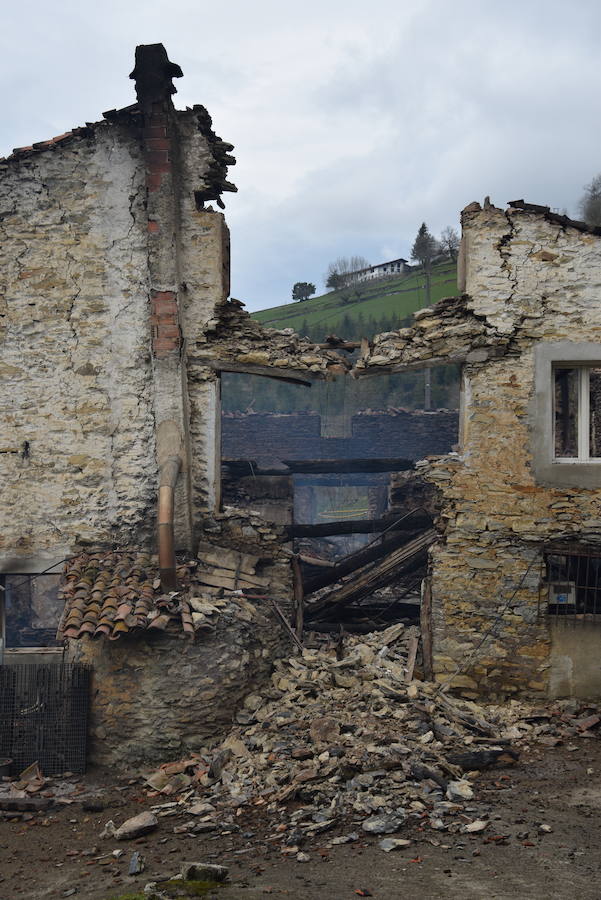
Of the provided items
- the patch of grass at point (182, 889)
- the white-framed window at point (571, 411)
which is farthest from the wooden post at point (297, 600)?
the patch of grass at point (182, 889)

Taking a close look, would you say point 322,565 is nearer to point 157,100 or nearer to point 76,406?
point 76,406

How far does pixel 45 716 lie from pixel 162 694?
1.43 meters

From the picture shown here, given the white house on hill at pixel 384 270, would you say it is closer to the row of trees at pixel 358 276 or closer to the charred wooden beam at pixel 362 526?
the row of trees at pixel 358 276

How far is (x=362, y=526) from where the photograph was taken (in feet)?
47.7

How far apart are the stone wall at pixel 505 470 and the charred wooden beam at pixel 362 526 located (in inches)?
145

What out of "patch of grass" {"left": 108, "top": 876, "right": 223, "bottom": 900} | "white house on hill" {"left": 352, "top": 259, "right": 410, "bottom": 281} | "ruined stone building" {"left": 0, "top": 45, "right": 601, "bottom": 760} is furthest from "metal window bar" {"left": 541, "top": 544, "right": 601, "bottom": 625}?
"white house on hill" {"left": 352, "top": 259, "right": 410, "bottom": 281}

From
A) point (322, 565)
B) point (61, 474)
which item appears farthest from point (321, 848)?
point (322, 565)

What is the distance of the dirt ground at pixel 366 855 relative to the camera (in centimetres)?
546

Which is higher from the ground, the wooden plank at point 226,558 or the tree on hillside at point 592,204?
the tree on hillside at point 592,204

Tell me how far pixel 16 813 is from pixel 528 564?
649 cm

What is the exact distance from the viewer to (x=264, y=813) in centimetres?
712

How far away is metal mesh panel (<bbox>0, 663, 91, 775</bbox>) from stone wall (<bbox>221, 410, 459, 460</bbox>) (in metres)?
15.8

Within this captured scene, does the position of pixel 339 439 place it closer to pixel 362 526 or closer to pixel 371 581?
pixel 362 526

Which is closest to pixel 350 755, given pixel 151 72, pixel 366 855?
pixel 366 855
